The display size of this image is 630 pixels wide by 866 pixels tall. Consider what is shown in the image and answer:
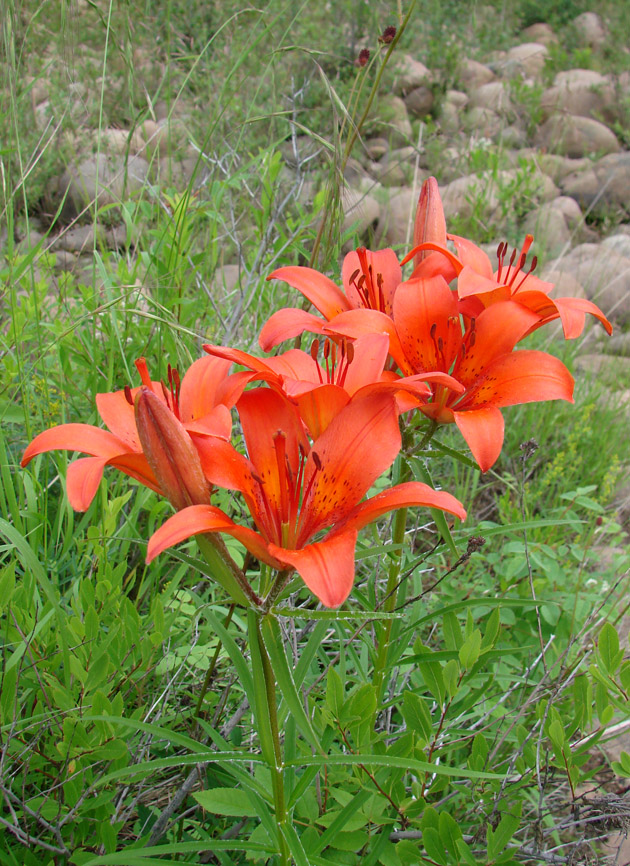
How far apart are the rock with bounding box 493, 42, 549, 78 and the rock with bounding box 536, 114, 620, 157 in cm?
86

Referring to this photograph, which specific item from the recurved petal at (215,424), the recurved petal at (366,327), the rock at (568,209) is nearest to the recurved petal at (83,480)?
the recurved petal at (215,424)

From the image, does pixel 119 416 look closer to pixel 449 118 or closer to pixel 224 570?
pixel 224 570

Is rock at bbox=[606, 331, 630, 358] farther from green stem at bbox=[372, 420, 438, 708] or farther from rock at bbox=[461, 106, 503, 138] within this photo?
green stem at bbox=[372, 420, 438, 708]

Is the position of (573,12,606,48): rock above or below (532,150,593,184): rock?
above

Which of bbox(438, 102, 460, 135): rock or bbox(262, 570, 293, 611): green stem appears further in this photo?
bbox(438, 102, 460, 135): rock

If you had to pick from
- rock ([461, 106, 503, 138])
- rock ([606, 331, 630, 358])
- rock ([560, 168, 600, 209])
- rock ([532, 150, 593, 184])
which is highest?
rock ([461, 106, 503, 138])

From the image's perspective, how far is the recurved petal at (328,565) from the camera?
2.12ft

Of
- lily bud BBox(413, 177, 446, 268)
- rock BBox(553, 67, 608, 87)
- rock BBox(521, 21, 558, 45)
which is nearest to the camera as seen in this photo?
lily bud BBox(413, 177, 446, 268)

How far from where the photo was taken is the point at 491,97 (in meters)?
6.84

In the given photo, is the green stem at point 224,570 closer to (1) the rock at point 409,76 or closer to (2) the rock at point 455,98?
(1) the rock at point 409,76

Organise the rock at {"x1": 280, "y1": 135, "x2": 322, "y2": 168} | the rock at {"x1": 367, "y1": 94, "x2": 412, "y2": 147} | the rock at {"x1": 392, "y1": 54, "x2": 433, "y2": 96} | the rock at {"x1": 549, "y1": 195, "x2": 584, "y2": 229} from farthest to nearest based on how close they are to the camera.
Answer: the rock at {"x1": 392, "y1": 54, "x2": 433, "y2": 96}, the rock at {"x1": 367, "y1": 94, "x2": 412, "y2": 147}, the rock at {"x1": 549, "y1": 195, "x2": 584, "y2": 229}, the rock at {"x1": 280, "y1": 135, "x2": 322, "y2": 168}

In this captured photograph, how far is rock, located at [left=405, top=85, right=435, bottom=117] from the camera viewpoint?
6984 mm

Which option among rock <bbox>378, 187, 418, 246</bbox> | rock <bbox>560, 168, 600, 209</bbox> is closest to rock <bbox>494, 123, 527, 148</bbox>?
rock <bbox>560, 168, 600, 209</bbox>

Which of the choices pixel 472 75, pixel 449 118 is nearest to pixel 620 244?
pixel 449 118
